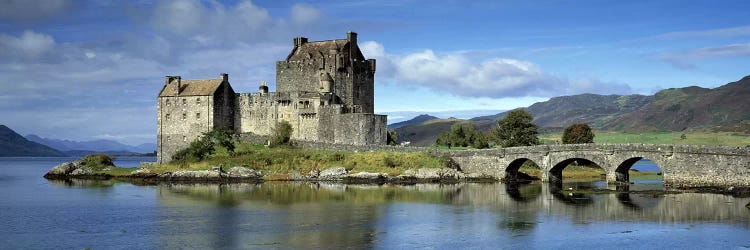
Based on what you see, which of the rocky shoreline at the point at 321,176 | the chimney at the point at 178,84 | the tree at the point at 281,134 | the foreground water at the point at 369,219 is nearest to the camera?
the foreground water at the point at 369,219

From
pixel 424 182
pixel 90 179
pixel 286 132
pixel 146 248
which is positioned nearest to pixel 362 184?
pixel 424 182

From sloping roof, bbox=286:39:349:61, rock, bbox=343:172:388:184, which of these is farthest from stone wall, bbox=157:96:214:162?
rock, bbox=343:172:388:184

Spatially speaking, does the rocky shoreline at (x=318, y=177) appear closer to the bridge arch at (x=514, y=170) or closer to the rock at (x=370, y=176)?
the rock at (x=370, y=176)

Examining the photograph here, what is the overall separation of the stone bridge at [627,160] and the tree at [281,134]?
14.5 meters

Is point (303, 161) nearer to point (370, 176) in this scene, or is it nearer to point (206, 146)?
point (370, 176)

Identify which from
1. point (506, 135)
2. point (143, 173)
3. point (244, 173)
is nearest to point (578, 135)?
point (506, 135)

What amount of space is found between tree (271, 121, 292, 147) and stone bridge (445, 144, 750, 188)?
14.5 m

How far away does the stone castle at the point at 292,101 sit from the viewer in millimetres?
79562

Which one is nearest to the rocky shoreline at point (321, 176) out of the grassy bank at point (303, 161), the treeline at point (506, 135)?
the grassy bank at point (303, 161)

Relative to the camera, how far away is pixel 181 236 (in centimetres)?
4009

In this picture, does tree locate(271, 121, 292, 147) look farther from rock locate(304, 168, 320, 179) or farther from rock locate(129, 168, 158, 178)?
rock locate(129, 168, 158, 178)

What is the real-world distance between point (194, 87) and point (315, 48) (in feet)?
36.4

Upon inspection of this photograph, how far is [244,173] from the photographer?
73.3 meters

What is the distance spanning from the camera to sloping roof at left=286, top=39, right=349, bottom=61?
81.6 m
